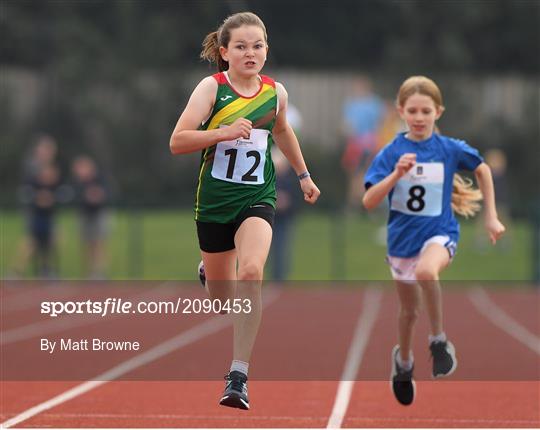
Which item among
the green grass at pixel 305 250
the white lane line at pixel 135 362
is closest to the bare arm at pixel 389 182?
the white lane line at pixel 135 362

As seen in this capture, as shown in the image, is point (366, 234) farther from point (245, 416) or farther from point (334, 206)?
point (245, 416)

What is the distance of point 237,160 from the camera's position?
255 inches

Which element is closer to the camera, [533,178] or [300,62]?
[533,178]

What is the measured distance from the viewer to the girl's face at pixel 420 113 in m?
7.29

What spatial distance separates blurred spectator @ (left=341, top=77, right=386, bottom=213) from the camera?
79.4ft

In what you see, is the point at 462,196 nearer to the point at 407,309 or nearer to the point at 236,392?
the point at 407,309

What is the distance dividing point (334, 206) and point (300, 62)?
6.60m

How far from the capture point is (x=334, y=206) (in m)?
21.8

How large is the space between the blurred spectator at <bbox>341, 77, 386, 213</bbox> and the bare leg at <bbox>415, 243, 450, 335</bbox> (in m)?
16.5

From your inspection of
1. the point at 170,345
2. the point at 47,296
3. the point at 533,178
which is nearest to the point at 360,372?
the point at 170,345

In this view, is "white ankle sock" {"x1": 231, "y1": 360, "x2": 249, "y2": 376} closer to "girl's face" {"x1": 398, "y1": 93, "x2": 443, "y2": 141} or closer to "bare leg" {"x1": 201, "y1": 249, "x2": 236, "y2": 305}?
"bare leg" {"x1": 201, "y1": 249, "x2": 236, "y2": 305}

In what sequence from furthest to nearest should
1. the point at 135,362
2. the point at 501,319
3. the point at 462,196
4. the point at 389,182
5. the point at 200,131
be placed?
1. the point at 501,319
2. the point at 135,362
3. the point at 462,196
4. the point at 389,182
5. the point at 200,131

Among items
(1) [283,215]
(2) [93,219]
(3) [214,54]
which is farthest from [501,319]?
(3) [214,54]

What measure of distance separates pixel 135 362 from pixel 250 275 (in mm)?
4453
